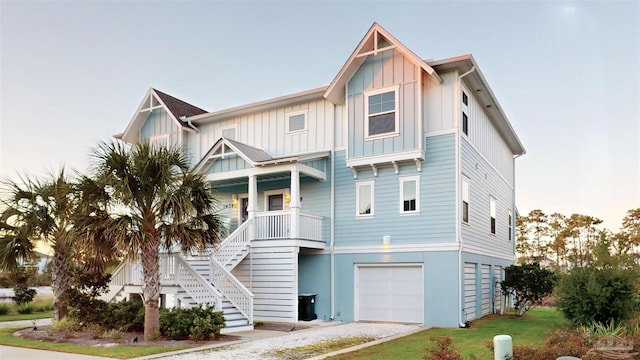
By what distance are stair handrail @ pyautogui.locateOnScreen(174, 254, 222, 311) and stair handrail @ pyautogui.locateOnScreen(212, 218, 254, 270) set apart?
158 cm

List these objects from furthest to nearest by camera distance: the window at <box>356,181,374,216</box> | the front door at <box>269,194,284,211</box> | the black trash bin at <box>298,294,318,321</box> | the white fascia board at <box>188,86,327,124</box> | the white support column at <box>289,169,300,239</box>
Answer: the front door at <box>269,194,284,211</box>, the white fascia board at <box>188,86,327,124</box>, the window at <box>356,181,374,216</box>, the black trash bin at <box>298,294,318,321</box>, the white support column at <box>289,169,300,239</box>

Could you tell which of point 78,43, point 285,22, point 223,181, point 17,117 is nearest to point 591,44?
point 285,22

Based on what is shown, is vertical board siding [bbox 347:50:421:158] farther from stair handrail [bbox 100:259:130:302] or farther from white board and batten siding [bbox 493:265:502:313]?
white board and batten siding [bbox 493:265:502:313]

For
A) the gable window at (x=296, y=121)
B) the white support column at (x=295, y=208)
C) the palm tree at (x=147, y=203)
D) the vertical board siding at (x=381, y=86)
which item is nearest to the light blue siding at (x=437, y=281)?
the white support column at (x=295, y=208)

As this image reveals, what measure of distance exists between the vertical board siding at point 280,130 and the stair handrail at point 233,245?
12.0ft

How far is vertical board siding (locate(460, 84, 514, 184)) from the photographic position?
20.0 meters

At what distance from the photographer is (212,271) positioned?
1669cm

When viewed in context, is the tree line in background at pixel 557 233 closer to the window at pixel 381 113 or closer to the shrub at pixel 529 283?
the shrub at pixel 529 283

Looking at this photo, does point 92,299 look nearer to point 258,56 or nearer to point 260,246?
point 260,246

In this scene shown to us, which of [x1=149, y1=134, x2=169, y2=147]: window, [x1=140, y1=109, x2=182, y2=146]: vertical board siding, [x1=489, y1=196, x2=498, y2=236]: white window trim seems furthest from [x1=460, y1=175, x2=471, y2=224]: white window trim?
[x1=149, y1=134, x2=169, y2=147]: window

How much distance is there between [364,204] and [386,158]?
199 cm

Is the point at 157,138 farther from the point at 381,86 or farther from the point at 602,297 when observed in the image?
the point at 602,297

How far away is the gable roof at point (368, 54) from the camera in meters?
17.8

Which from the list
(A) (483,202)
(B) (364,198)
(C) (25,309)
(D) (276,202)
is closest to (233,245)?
(D) (276,202)
